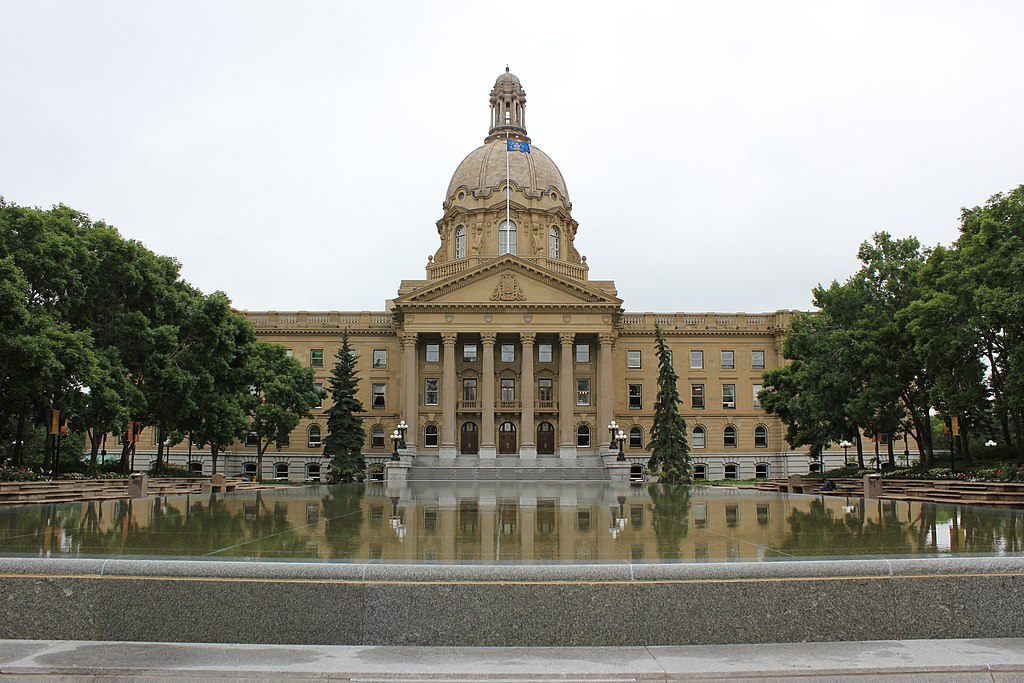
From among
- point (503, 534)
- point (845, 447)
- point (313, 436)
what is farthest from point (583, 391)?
point (503, 534)

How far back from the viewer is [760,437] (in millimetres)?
75938

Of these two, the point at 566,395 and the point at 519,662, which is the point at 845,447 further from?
the point at 519,662

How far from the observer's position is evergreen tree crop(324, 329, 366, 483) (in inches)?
2293

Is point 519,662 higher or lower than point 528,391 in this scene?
lower

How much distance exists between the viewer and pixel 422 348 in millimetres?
71000

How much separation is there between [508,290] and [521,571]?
58.5 metres

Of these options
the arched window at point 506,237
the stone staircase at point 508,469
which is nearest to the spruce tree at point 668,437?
the stone staircase at point 508,469

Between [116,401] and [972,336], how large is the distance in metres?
34.1

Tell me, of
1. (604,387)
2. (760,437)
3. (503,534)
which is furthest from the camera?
(760,437)

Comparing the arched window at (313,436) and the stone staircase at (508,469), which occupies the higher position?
the arched window at (313,436)

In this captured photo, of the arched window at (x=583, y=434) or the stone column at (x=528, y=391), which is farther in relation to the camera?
the arched window at (x=583, y=434)

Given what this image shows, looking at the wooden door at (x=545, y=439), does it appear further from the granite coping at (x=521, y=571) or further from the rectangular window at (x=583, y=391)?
the granite coping at (x=521, y=571)

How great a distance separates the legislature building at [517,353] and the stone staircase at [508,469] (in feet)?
1.25

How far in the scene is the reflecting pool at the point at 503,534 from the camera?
32.2 ft
